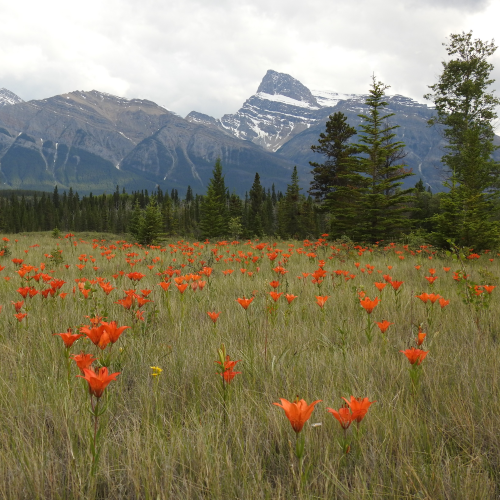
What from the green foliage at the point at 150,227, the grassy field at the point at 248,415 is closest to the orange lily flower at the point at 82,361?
the grassy field at the point at 248,415

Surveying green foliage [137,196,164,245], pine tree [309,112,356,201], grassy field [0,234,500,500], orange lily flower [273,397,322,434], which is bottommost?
grassy field [0,234,500,500]

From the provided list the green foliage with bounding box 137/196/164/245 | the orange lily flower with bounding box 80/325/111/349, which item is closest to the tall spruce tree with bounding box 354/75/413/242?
the green foliage with bounding box 137/196/164/245

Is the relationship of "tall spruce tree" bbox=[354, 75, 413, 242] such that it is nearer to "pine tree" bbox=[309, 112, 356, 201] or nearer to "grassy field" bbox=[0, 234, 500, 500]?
"pine tree" bbox=[309, 112, 356, 201]

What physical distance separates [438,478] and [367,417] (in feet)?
1.29

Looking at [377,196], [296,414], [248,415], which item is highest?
[377,196]

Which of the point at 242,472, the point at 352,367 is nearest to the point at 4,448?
the point at 242,472

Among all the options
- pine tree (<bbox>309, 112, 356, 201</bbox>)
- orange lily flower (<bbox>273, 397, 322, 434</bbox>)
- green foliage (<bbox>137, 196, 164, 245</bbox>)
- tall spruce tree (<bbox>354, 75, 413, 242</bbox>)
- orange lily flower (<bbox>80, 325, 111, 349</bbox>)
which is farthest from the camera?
pine tree (<bbox>309, 112, 356, 201</bbox>)

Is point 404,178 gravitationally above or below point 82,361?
above

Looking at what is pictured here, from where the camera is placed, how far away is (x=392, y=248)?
9.13 m

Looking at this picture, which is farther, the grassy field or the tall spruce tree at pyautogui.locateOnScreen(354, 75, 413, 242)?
the tall spruce tree at pyautogui.locateOnScreen(354, 75, 413, 242)

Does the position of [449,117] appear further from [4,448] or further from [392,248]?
[4,448]

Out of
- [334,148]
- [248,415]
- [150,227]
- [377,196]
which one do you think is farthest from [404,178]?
[248,415]

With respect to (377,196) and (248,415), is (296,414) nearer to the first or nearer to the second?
(248,415)

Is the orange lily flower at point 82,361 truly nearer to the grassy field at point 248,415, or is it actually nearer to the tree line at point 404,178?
the grassy field at point 248,415
